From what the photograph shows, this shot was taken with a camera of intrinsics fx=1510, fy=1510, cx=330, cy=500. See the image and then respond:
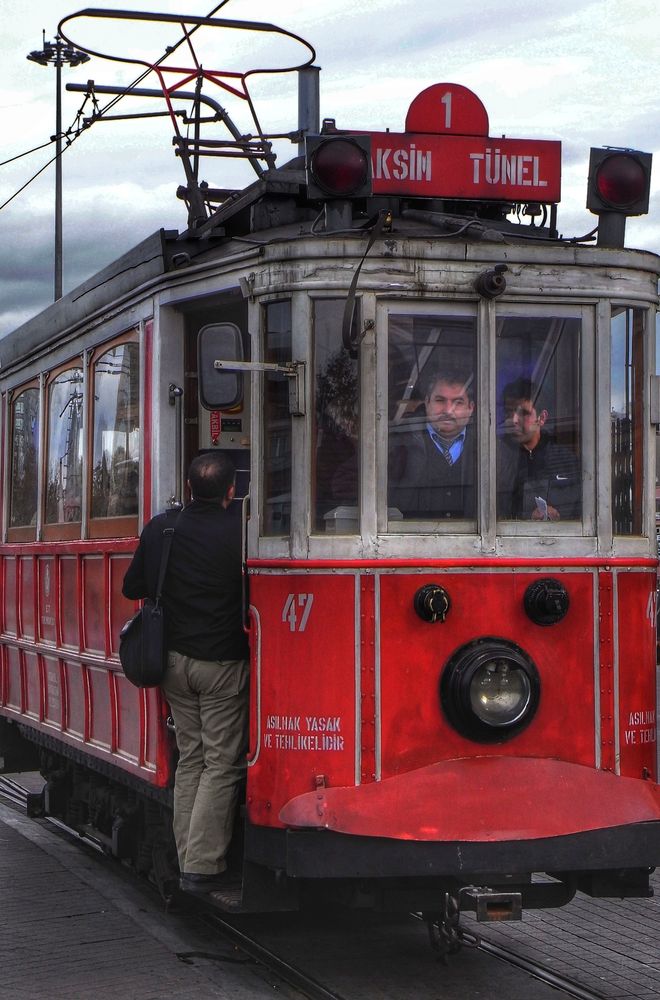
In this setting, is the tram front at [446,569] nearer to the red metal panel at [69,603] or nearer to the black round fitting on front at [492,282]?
the black round fitting on front at [492,282]

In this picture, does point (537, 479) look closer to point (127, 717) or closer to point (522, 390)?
point (522, 390)

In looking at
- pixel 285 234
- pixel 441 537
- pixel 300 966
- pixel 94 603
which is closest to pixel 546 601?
pixel 441 537

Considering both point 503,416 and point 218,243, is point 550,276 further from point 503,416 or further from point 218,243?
point 218,243

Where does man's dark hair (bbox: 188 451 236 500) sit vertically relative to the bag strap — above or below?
above

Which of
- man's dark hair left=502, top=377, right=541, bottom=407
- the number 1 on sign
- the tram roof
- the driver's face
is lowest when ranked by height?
the driver's face

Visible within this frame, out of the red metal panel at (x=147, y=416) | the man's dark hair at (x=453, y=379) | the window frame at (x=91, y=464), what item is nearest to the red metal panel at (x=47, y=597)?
the window frame at (x=91, y=464)

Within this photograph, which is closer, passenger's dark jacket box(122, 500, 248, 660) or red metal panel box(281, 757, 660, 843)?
red metal panel box(281, 757, 660, 843)

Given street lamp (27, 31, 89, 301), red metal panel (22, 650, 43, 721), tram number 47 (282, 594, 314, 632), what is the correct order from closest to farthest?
tram number 47 (282, 594, 314, 632)
red metal panel (22, 650, 43, 721)
street lamp (27, 31, 89, 301)

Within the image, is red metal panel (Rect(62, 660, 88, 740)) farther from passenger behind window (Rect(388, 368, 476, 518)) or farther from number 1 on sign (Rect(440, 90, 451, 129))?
number 1 on sign (Rect(440, 90, 451, 129))

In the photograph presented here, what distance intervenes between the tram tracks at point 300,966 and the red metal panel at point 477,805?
2.73ft

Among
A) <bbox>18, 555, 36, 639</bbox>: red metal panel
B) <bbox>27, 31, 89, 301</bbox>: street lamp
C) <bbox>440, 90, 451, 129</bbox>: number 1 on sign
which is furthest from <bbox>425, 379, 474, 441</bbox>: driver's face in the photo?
<bbox>27, 31, 89, 301</bbox>: street lamp

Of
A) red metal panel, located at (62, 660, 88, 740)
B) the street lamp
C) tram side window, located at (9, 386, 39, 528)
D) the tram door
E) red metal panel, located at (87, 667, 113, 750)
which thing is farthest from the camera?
the street lamp

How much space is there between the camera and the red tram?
221 inches

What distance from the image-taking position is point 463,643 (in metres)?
5.73
